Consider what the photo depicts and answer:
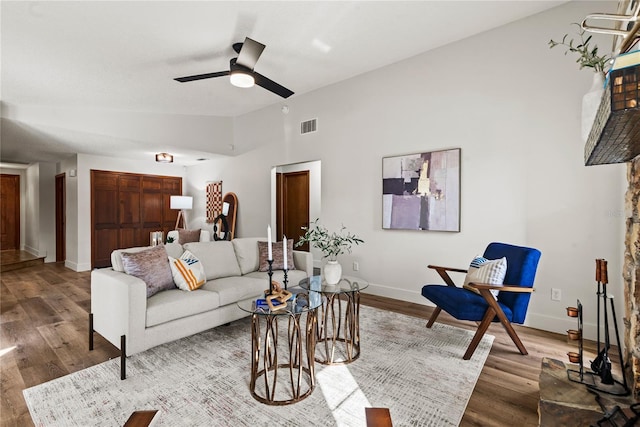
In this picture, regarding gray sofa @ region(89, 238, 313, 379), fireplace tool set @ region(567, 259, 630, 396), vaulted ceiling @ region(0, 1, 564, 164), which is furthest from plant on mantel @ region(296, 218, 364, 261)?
vaulted ceiling @ region(0, 1, 564, 164)

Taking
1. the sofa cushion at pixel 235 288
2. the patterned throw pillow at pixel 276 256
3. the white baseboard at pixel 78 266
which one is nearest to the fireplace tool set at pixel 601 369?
the sofa cushion at pixel 235 288

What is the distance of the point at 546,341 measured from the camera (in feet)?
9.16

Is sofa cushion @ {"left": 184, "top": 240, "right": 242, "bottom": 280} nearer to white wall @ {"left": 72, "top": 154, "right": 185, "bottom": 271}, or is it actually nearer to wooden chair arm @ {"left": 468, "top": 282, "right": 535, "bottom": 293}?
wooden chair arm @ {"left": 468, "top": 282, "right": 535, "bottom": 293}

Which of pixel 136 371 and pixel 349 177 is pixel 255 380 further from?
pixel 349 177

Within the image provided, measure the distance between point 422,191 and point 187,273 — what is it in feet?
9.21

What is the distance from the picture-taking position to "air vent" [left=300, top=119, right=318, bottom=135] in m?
4.91

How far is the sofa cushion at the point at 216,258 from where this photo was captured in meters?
3.22

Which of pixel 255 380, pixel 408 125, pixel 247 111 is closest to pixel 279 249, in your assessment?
pixel 255 380

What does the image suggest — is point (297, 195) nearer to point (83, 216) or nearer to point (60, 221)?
point (83, 216)

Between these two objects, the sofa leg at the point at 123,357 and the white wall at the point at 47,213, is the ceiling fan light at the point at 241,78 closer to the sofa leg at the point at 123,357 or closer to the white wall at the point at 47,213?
the sofa leg at the point at 123,357

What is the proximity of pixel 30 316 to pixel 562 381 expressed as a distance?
4.81 m

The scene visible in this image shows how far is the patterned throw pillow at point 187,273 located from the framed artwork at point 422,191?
2.41 metres

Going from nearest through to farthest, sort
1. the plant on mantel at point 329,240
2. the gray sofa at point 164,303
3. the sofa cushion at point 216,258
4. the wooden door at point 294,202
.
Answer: the gray sofa at point 164,303 < the plant on mantel at point 329,240 < the sofa cushion at point 216,258 < the wooden door at point 294,202

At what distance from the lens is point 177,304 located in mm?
2465
